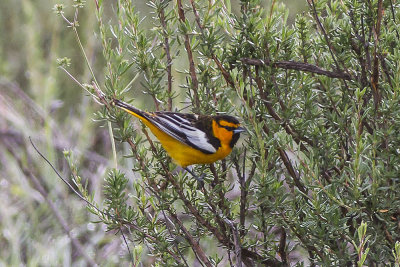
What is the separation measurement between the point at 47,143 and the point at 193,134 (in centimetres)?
144

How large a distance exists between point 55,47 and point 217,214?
286cm

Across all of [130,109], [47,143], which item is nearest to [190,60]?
[130,109]

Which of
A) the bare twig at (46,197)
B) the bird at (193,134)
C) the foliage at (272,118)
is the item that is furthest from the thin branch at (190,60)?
the bare twig at (46,197)

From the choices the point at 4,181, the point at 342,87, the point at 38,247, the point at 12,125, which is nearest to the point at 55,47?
the point at 12,125

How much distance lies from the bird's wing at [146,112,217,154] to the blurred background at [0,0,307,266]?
0.81 meters

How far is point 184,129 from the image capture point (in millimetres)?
2842

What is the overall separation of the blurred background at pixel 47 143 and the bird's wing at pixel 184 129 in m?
0.81

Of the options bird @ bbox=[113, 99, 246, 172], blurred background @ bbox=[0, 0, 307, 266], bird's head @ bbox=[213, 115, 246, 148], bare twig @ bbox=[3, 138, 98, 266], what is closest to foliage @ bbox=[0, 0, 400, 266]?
bird @ bbox=[113, 99, 246, 172]

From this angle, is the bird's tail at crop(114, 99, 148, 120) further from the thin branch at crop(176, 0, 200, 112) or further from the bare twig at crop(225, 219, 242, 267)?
the bare twig at crop(225, 219, 242, 267)

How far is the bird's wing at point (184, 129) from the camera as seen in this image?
8.55 ft

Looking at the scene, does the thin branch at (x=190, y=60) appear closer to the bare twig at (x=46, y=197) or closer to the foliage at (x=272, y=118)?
the foliage at (x=272, y=118)

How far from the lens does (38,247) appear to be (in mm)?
3633

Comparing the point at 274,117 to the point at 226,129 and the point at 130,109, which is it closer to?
the point at 130,109

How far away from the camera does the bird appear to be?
8.39ft
